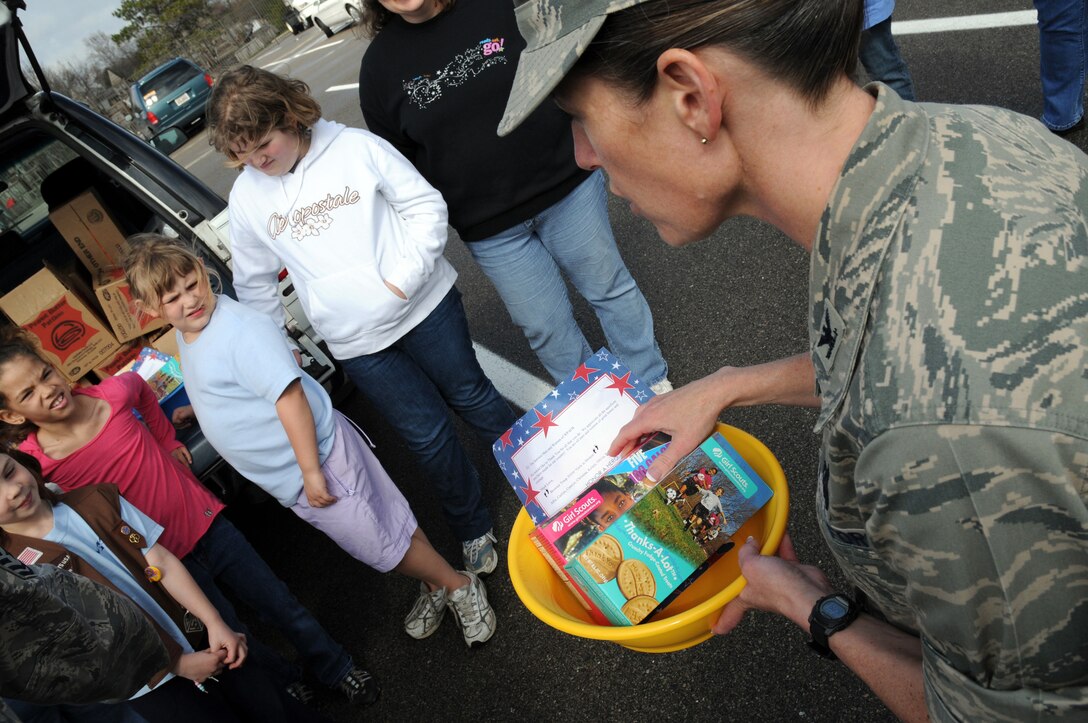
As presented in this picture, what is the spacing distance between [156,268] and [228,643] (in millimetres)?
1188

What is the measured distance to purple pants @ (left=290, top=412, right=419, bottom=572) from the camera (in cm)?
264

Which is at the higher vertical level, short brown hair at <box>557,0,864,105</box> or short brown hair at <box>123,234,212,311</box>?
short brown hair at <box>557,0,864,105</box>

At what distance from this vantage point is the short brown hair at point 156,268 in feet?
8.09

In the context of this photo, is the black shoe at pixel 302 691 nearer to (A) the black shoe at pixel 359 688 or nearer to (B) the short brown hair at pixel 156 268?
(A) the black shoe at pixel 359 688

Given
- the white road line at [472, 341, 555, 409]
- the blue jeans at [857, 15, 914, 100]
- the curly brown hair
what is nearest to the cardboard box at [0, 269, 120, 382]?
the curly brown hair

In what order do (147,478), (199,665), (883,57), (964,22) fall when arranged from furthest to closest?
(964,22)
(883,57)
(147,478)
(199,665)

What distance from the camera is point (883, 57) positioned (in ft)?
12.0

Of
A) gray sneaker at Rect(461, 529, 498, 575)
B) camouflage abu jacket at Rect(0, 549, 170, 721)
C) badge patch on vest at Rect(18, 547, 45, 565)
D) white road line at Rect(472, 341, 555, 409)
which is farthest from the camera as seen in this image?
white road line at Rect(472, 341, 555, 409)

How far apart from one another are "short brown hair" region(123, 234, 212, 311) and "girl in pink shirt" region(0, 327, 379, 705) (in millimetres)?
492

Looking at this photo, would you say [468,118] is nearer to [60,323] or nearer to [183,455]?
[183,455]

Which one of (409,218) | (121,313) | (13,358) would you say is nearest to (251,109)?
(409,218)

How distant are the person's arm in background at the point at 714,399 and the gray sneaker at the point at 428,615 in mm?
1677

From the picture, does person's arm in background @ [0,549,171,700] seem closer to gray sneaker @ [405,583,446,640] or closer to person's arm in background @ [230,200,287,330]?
person's arm in background @ [230,200,287,330]

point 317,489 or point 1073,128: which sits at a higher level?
point 317,489
